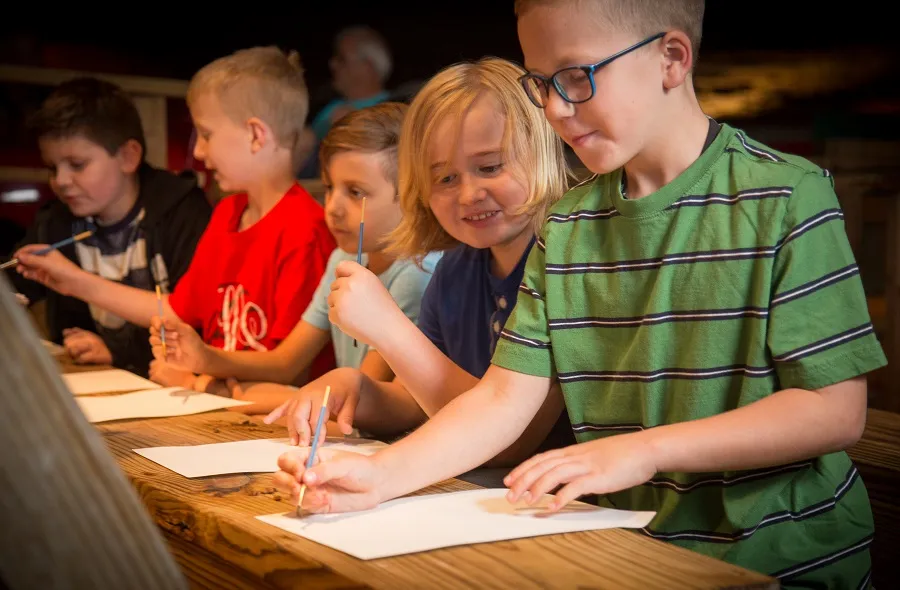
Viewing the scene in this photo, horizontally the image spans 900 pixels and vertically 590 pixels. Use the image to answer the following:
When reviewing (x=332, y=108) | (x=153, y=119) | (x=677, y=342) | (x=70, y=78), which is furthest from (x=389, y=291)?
(x=332, y=108)

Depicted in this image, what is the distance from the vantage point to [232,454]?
140cm

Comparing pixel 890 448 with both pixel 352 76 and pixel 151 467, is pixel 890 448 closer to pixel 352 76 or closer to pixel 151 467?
pixel 151 467

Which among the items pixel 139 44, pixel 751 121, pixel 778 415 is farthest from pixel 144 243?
pixel 139 44

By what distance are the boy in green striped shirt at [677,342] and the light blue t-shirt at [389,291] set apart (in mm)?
719

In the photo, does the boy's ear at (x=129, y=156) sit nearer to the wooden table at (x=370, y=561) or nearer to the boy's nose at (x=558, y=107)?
the wooden table at (x=370, y=561)

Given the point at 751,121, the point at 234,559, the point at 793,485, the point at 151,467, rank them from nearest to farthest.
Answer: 1. the point at 234,559
2. the point at 793,485
3. the point at 151,467
4. the point at 751,121

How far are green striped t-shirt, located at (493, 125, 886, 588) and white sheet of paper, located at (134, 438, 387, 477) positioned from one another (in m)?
0.31

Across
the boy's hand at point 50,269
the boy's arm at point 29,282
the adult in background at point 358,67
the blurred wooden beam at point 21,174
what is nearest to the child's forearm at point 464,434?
the boy's hand at point 50,269

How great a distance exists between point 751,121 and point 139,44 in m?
4.04

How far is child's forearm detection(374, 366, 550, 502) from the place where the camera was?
1.13 m

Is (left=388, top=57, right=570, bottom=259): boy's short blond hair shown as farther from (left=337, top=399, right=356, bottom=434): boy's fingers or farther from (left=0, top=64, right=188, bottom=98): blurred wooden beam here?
(left=0, top=64, right=188, bottom=98): blurred wooden beam

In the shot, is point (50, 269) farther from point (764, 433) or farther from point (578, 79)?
point (764, 433)

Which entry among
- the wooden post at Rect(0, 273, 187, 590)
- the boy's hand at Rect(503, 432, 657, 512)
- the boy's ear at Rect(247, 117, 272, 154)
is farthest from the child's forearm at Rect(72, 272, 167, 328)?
the wooden post at Rect(0, 273, 187, 590)

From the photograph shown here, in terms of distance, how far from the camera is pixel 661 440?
1051mm
